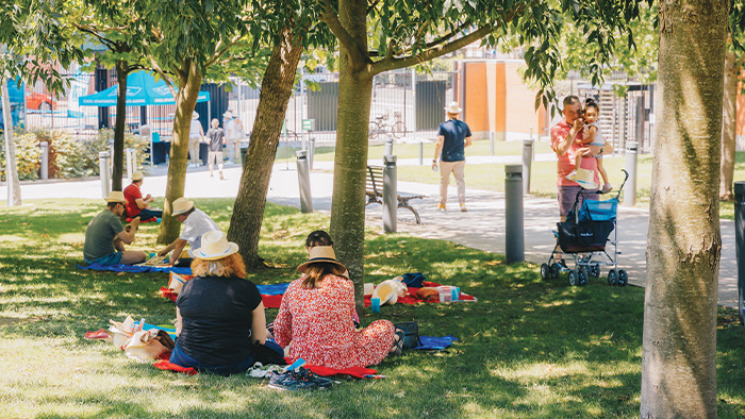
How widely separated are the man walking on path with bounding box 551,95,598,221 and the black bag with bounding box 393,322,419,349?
3539 mm

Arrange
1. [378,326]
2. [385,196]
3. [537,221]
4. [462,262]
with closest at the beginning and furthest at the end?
1. [378,326]
2. [462,262]
3. [385,196]
4. [537,221]

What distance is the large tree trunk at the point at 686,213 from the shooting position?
4172 mm

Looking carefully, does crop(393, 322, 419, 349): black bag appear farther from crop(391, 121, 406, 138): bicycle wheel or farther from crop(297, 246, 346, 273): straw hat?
crop(391, 121, 406, 138): bicycle wheel

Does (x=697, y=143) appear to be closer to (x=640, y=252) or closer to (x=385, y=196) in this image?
(x=640, y=252)

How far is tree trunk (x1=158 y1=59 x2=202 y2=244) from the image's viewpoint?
12.6 meters

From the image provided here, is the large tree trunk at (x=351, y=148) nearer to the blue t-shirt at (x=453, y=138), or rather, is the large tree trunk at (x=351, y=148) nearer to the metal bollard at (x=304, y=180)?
the blue t-shirt at (x=453, y=138)

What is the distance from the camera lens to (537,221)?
14344 mm

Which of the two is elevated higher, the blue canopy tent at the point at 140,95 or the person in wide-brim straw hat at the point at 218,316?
the blue canopy tent at the point at 140,95

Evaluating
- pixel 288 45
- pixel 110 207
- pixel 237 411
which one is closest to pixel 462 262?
pixel 288 45

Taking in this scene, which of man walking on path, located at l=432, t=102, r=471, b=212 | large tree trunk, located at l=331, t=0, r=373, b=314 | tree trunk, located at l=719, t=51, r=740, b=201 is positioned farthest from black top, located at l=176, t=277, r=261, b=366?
tree trunk, located at l=719, t=51, r=740, b=201

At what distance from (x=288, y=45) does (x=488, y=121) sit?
3091 cm

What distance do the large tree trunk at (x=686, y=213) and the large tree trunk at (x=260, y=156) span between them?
21.6 feet

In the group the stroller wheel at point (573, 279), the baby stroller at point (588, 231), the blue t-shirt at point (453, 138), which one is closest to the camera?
the baby stroller at point (588, 231)

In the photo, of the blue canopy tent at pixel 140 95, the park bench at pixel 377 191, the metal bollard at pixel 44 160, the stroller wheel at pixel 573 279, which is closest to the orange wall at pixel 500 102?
the blue canopy tent at pixel 140 95
